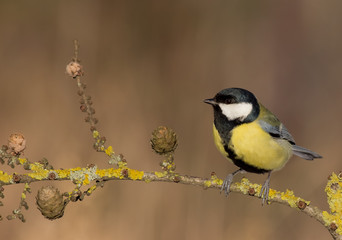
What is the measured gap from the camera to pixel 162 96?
2.92m

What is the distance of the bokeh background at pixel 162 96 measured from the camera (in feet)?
8.48

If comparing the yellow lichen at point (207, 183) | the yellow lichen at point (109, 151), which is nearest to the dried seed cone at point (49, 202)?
the yellow lichen at point (109, 151)

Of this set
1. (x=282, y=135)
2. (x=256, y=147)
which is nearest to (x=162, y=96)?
(x=282, y=135)

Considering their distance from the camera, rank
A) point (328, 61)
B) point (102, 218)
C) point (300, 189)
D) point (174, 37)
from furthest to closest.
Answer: point (328, 61), point (174, 37), point (300, 189), point (102, 218)

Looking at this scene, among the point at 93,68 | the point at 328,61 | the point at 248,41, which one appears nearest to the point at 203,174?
the point at 93,68

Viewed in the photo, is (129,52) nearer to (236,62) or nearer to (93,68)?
(93,68)

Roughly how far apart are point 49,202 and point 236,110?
861mm

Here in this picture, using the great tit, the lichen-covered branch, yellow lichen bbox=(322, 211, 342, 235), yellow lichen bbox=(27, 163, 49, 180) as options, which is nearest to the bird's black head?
the great tit

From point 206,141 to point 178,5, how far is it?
90 cm

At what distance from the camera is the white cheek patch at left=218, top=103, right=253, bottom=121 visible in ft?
6.15

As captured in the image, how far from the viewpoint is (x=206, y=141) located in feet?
9.05

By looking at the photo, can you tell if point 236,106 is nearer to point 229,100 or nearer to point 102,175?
point 229,100

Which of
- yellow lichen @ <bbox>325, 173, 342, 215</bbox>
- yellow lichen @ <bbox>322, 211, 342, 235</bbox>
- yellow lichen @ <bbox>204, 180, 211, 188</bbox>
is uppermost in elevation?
yellow lichen @ <bbox>204, 180, 211, 188</bbox>

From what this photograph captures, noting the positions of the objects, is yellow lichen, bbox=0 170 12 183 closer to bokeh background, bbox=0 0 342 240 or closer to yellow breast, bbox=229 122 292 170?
yellow breast, bbox=229 122 292 170
